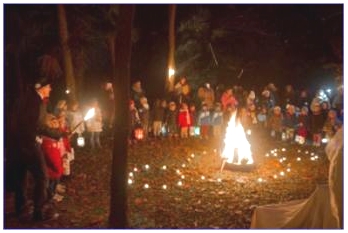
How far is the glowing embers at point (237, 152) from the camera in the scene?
1159 cm

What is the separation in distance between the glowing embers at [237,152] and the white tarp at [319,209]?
574 cm

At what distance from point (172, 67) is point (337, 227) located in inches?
635

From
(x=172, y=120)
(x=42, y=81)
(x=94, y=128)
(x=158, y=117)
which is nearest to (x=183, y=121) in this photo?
(x=172, y=120)

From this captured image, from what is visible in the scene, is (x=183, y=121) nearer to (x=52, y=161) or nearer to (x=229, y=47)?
(x=52, y=161)

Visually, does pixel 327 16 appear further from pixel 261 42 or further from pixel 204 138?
pixel 204 138

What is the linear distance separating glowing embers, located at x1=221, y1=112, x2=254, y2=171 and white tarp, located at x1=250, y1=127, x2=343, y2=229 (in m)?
5.74

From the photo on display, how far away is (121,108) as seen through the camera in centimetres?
687

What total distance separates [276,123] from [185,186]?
7.68 m

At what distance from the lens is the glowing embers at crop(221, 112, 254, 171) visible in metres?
11.6

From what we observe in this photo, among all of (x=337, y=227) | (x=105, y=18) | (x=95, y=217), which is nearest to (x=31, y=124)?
(x=95, y=217)

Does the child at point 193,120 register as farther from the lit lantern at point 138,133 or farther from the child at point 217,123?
the lit lantern at point 138,133

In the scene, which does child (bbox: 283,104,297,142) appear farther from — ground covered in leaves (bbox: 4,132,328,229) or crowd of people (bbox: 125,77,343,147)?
ground covered in leaves (bbox: 4,132,328,229)

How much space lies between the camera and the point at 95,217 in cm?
812

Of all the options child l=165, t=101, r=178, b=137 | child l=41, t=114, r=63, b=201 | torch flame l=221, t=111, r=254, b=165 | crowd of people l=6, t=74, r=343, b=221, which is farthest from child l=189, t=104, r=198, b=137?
child l=41, t=114, r=63, b=201
